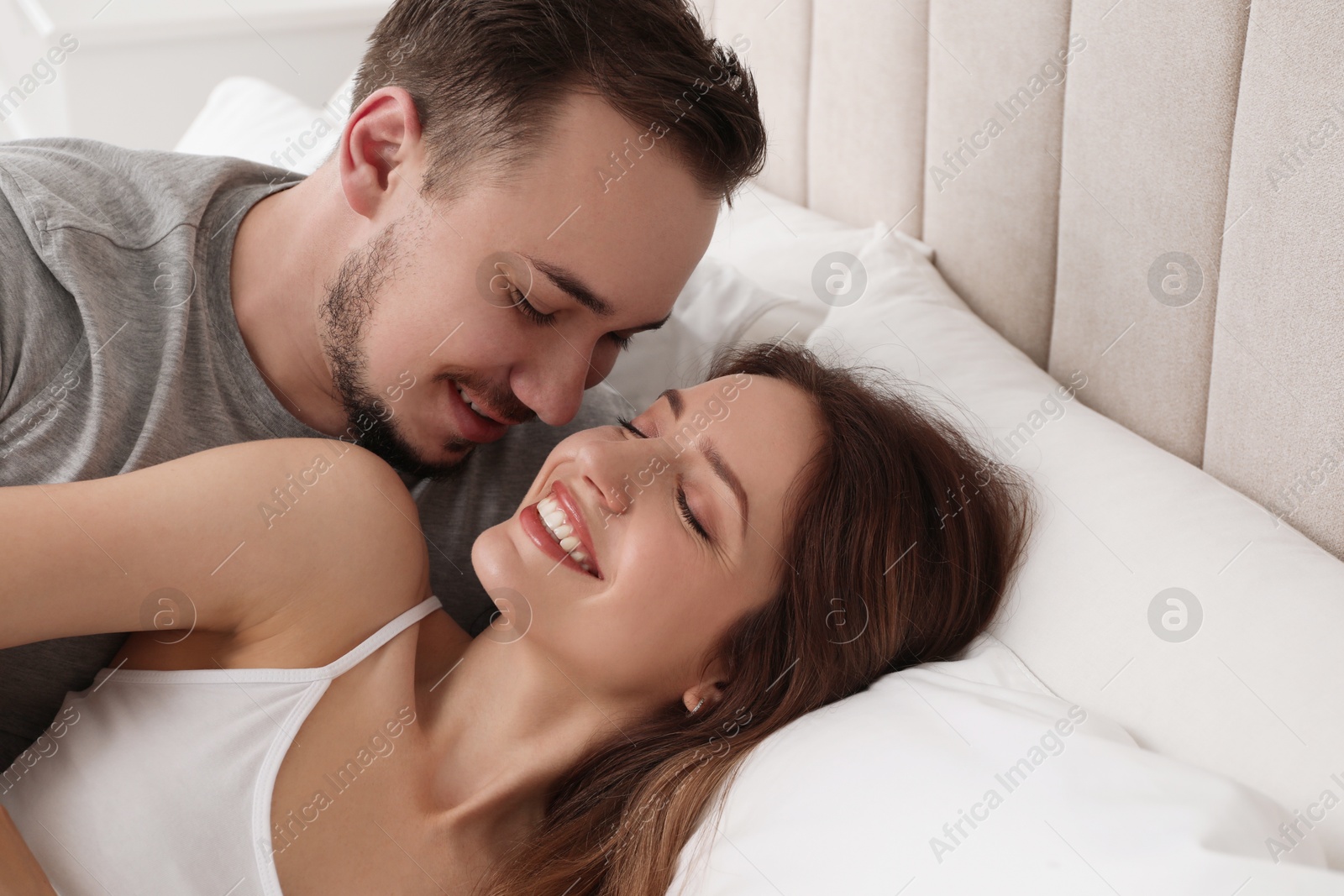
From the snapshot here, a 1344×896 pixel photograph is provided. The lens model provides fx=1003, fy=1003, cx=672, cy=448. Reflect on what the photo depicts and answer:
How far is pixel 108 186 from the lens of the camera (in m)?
1.29

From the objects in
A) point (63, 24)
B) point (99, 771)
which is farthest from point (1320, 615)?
point (63, 24)

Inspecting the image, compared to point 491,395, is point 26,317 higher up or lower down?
higher up

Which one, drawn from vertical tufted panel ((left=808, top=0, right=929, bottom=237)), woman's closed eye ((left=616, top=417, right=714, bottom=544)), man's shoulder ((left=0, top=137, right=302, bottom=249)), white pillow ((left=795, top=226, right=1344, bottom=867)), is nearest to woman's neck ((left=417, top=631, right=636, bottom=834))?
woman's closed eye ((left=616, top=417, right=714, bottom=544))

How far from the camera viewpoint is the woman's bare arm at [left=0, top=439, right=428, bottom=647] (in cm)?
A: 91

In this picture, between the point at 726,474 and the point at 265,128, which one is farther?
the point at 265,128

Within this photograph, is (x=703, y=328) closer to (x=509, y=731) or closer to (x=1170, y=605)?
(x=509, y=731)

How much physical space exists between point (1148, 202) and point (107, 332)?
1.22 meters

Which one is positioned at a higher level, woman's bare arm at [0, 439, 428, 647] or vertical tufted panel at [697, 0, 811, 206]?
vertical tufted panel at [697, 0, 811, 206]

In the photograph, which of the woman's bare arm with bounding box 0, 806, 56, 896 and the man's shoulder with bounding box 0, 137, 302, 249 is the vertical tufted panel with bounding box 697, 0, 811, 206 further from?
the woman's bare arm with bounding box 0, 806, 56, 896

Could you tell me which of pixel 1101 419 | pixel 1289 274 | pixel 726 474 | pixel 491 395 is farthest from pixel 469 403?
pixel 1289 274

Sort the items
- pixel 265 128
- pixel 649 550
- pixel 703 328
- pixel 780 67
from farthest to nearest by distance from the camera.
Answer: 1. pixel 265 128
2. pixel 780 67
3. pixel 703 328
4. pixel 649 550

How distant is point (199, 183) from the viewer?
4.33 feet

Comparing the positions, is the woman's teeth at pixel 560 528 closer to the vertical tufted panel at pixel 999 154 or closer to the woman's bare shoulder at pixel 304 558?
the woman's bare shoulder at pixel 304 558

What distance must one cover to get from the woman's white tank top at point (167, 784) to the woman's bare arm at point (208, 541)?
0.26 ft
